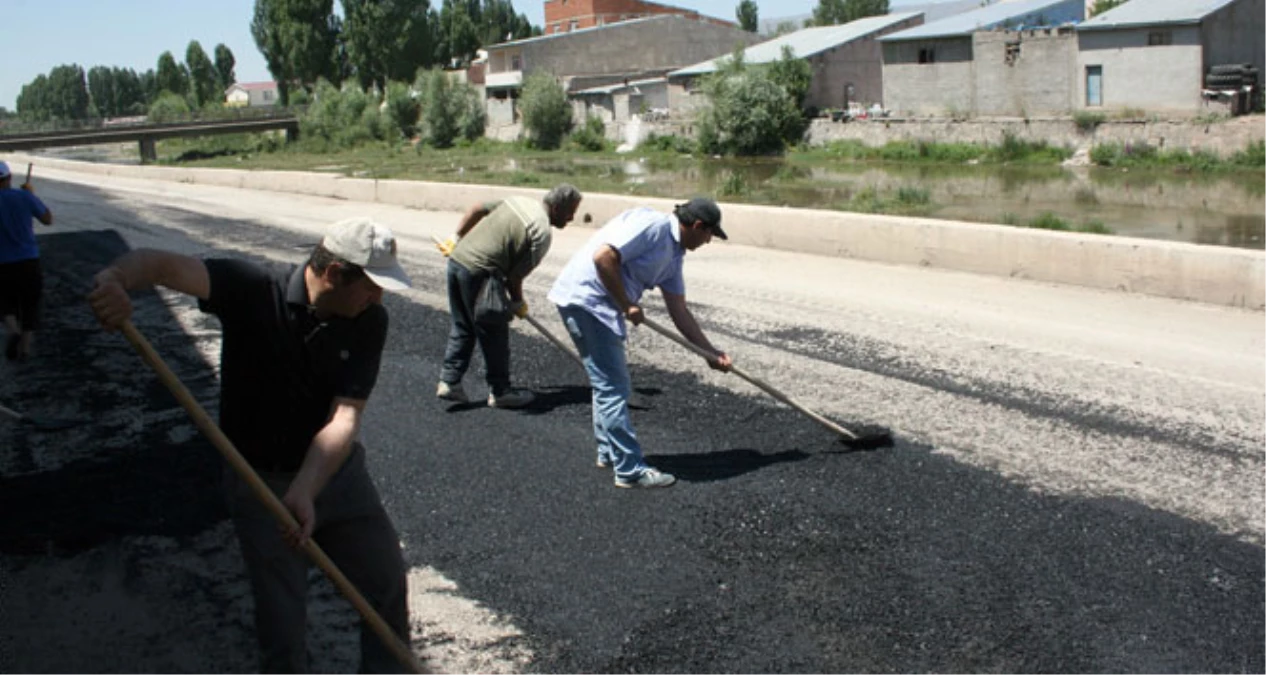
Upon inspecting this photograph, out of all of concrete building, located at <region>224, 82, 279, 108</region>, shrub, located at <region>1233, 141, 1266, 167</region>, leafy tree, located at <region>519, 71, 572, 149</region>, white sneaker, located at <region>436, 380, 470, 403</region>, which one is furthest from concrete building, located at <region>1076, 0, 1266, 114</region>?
concrete building, located at <region>224, 82, 279, 108</region>

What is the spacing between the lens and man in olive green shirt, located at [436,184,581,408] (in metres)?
7.16

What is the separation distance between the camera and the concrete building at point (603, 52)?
6881cm

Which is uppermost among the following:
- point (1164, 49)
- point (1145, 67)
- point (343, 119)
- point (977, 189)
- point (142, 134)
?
point (343, 119)

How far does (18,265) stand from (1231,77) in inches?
1404

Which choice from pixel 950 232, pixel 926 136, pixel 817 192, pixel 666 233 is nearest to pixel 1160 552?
pixel 666 233

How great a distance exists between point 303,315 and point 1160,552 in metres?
3.64

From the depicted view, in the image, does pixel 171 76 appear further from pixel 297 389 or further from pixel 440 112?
pixel 297 389

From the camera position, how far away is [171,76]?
124312mm

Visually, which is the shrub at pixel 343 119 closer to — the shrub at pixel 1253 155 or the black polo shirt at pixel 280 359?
the shrub at pixel 1253 155

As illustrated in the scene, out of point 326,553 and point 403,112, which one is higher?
point 403,112

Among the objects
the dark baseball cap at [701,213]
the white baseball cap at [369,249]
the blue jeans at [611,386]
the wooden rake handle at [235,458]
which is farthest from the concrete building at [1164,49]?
the wooden rake handle at [235,458]

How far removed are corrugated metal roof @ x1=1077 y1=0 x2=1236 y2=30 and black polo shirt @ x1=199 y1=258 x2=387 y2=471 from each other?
1540 inches

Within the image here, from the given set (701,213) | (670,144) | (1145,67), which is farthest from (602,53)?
(701,213)

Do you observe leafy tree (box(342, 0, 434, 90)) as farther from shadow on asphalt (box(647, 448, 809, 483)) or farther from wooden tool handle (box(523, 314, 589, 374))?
shadow on asphalt (box(647, 448, 809, 483))
